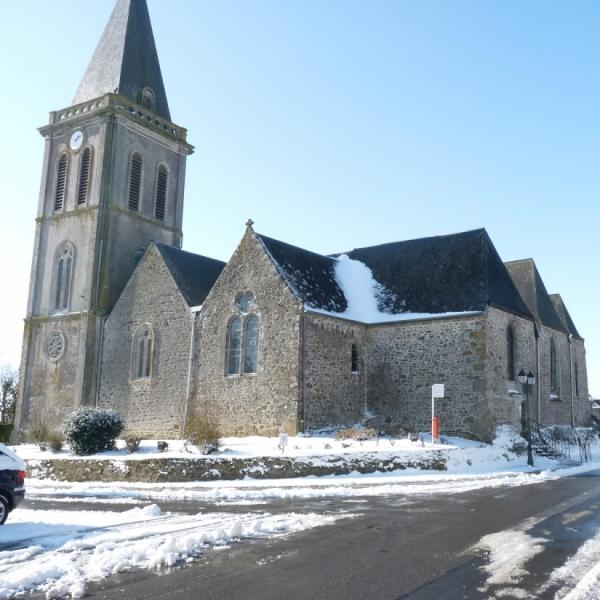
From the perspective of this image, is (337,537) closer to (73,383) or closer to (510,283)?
(510,283)

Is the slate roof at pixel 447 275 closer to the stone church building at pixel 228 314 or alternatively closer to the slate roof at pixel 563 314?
the stone church building at pixel 228 314

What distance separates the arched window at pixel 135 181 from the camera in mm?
35031

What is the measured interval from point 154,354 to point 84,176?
11.4m

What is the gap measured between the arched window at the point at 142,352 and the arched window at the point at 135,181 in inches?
A: 305

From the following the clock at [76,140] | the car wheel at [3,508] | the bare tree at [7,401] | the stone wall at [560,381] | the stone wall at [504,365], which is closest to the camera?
the car wheel at [3,508]

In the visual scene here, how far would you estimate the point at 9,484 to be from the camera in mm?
10570

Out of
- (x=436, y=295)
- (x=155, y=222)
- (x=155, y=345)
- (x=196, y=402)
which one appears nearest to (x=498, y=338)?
(x=436, y=295)

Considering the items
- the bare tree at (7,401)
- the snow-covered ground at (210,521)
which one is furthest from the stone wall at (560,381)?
the bare tree at (7,401)

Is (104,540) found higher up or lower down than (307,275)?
lower down

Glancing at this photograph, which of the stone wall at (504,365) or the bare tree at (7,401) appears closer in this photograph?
the stone wall at (504,365)

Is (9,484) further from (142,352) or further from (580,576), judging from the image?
(142,352)

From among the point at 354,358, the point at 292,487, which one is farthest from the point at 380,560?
the point at 354,358

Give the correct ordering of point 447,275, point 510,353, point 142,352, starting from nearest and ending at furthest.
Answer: point 510,353 < point 447,275 < point 142,352

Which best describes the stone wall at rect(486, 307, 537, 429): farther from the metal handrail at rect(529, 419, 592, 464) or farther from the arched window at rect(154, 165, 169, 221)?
the arched window at rect(154, 165, 169, 221)
